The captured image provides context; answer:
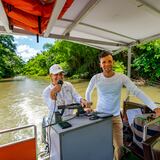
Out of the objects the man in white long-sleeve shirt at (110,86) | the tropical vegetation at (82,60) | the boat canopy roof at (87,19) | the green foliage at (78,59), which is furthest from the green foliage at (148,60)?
the man in white long-sleeve shirt at (110,86)

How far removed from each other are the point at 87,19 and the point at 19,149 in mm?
1381

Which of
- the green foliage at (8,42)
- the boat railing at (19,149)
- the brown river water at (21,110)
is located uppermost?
the green foliage at (8,42)

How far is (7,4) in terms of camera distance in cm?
151

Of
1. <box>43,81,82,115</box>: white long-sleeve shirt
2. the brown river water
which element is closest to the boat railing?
<box>43,81,82,115</box>: white long-sleeve shirt

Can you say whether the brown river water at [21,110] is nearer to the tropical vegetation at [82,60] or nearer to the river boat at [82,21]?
the tropical vegetation at [82,60]

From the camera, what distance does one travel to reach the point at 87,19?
2.07 metres

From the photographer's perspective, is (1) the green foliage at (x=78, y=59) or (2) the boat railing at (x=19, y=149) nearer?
(2) the boat railing at (x=19, y=149)

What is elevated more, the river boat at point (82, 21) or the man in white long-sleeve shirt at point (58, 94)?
the river boat at point (82, 21)

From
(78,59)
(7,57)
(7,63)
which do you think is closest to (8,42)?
(7,57)

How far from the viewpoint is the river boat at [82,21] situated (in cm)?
151

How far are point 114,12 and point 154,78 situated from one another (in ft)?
32.5

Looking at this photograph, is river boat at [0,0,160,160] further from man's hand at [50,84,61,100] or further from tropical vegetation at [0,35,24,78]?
tropical vegetation at [0,35,24,78]

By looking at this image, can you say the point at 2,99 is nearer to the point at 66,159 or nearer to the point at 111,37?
the point at 111,37

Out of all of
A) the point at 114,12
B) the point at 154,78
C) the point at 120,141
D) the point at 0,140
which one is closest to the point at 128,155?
the point at 120,141
